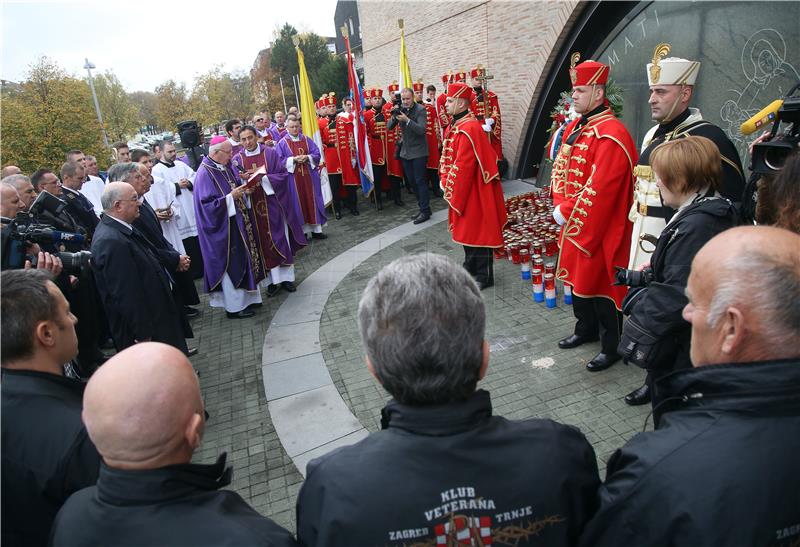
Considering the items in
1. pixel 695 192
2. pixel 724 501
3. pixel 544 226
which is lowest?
pixel 544 226

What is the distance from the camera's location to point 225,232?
626cm

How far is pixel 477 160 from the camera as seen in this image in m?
6.15

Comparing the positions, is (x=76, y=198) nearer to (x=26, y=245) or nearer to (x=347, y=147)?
(x=26, y=245)

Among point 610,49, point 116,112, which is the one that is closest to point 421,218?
point 610,49

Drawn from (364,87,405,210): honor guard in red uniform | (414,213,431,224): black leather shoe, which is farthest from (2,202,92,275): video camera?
(364,87,405,210): honor guard in red uniform

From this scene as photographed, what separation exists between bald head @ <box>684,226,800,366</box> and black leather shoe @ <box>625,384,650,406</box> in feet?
8.79

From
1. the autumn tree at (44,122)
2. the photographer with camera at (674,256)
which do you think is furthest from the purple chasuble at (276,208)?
the autumn tree at (44,122)

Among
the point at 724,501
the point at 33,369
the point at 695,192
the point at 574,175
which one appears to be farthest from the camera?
the point at 574,175

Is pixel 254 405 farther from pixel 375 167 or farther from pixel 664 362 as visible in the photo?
pixel 375 167

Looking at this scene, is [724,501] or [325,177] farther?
[325,177]

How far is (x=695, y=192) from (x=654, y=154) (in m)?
0.31

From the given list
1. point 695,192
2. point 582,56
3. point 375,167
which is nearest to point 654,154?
point 695,192

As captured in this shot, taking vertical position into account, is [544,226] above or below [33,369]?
below

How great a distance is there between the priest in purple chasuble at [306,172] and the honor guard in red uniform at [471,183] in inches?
142
